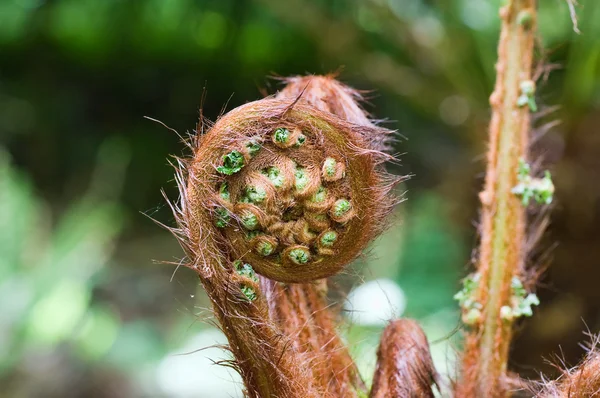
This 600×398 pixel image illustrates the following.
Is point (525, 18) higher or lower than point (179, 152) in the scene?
higher

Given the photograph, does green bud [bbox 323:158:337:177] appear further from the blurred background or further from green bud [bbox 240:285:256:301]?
the blurred background

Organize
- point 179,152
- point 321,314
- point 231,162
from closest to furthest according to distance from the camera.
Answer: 1. point 231,162
2. point 321,314
3. point 179,152

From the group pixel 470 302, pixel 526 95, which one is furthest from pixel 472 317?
pixel 526 95

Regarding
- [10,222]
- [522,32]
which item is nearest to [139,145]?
[10,222]

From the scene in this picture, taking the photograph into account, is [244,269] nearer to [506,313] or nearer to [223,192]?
[223,192]

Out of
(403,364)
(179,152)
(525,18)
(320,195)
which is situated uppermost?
(525,18)

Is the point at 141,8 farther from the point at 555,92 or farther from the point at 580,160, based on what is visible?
the point at 580,160

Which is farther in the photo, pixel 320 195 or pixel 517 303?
pixel 517 303
